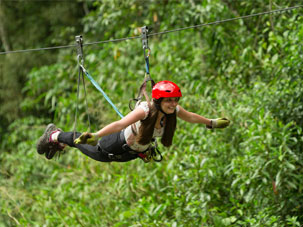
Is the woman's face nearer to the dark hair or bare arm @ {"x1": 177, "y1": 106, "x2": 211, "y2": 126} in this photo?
the dark hair

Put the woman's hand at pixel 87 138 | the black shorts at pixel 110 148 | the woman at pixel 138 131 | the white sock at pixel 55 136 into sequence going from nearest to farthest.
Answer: the woman's hand at pixel 87 138, the woman at pixel 138 131, the black shorts at pixel 110 148, the white sock at pixel 55 136

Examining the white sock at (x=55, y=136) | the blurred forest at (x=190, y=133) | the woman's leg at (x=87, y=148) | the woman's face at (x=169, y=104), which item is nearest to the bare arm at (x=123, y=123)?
the woman's face at (x=169, y=104)

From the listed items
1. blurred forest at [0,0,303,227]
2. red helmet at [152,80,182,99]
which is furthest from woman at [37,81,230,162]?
blurred forest at [0,0,303,227]

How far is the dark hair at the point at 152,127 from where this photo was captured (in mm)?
3400

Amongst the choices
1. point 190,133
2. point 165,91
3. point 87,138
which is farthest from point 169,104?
point 190,133

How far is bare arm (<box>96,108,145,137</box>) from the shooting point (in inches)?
126

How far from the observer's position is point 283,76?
5742 millimetres

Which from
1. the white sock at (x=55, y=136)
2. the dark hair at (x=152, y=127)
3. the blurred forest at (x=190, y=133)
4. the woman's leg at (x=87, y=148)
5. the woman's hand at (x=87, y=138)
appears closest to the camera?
the woman's hand at (x=87, y=138)

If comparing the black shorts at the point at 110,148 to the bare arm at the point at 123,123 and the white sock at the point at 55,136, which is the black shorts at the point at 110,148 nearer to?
the white sock at the point at 55,136

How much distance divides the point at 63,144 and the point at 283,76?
294 cm

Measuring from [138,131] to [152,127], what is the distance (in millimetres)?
151

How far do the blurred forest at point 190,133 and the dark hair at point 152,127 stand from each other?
130cm

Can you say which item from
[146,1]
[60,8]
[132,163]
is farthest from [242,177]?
[60,8]

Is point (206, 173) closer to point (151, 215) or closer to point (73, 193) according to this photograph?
point (151, 215)
